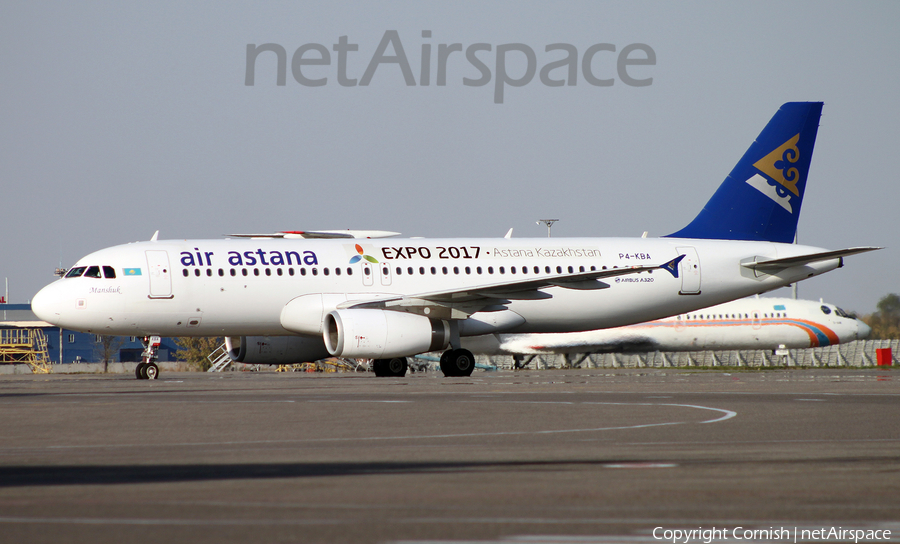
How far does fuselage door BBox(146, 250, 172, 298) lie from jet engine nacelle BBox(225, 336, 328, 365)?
3425mm

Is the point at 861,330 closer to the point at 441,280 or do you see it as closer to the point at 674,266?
the point at 674,266

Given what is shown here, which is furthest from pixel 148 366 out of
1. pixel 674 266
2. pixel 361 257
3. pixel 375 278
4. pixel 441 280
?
pixel 674 266

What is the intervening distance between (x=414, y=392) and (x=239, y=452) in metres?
10.4

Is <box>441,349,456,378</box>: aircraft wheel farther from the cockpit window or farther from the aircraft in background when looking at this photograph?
the aircraft in background

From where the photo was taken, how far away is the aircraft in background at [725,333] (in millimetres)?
53000

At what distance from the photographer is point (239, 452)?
371 inches

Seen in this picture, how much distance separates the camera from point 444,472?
7957 mm

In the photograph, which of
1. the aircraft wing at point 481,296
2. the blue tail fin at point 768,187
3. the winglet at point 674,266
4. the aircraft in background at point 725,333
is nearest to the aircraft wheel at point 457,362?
the aircraft wing at point 481,296

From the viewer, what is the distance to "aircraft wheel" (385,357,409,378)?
30422 mm

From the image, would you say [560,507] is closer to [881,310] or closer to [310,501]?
[310,501]

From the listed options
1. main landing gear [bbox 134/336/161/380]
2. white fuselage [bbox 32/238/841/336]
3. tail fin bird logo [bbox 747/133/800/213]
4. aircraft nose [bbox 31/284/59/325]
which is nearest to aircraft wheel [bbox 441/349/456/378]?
white fuselage [bbox 32/238/841/336]

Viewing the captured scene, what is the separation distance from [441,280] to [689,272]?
24.6 feet

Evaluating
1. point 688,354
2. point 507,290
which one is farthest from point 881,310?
point 507,290

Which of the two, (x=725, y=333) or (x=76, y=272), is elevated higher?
(x=76, y=272)
